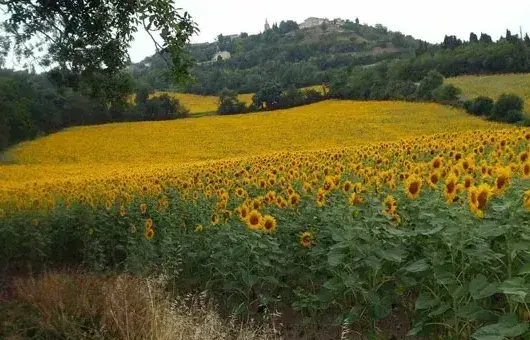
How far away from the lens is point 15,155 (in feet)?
85.8

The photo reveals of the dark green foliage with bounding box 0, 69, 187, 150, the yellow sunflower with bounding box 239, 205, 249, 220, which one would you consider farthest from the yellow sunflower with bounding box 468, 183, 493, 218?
the dark green foliage with bounding box 0, 69, 187, 150

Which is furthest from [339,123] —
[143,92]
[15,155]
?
[143,92]

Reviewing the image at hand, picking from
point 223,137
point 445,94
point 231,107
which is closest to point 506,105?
point 445,94

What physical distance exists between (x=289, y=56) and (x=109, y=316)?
98.8 metres

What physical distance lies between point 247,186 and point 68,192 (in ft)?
16.6

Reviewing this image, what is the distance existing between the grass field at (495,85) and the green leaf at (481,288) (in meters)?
27.8

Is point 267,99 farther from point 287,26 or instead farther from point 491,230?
point 287,26

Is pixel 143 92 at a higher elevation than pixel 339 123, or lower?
higher

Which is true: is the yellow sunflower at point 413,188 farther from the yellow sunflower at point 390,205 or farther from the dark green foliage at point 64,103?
the dark green foliage at point 64,103

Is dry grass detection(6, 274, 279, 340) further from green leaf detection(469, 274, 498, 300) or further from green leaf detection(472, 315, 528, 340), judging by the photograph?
green leaf detection(472, 315, 528, 340)

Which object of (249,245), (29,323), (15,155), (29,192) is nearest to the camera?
(29,323)

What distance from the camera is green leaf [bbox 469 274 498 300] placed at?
3191mm

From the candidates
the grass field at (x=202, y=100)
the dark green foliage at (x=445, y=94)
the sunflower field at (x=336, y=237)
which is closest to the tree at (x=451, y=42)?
the grass field at (x=202, y=100)

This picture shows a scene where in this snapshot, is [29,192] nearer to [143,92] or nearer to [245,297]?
[245,297]
